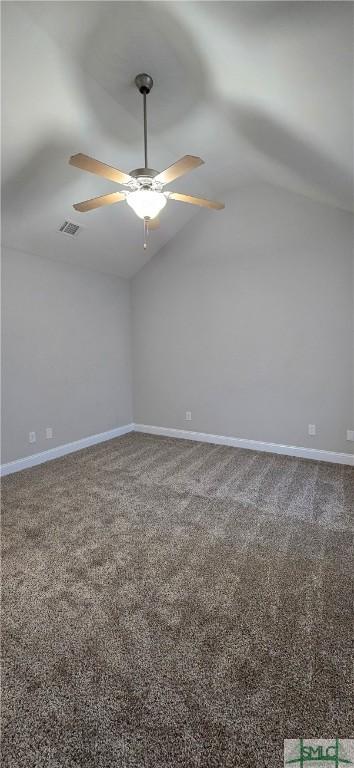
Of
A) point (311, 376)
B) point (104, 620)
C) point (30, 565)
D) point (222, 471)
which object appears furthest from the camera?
point (311, 376)

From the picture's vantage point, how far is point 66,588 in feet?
6.45

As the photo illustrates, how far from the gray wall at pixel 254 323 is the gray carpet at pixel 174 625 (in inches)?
49.1

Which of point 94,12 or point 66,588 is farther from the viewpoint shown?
point 66,588

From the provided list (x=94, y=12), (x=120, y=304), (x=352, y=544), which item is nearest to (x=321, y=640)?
(x=352, y=544)

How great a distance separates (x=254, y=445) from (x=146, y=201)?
317 centimetres

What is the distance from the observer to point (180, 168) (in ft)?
6.70

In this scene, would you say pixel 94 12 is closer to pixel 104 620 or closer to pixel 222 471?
pixel 104 620

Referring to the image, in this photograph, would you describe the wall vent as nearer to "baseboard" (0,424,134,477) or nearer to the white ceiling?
the white ceiling

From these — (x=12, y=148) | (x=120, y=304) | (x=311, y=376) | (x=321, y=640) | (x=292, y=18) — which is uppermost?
(x=12, y=148)

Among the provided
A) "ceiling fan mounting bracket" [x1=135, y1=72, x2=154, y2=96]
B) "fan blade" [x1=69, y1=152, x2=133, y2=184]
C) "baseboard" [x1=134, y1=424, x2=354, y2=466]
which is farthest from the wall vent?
"baseboard" [x1=134, y1=424, x2=354, y2=466]

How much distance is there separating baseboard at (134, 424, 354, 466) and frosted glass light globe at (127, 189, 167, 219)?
3.06 m

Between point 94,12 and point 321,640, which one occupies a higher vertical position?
point 94,12

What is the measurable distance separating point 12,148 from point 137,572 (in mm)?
3038

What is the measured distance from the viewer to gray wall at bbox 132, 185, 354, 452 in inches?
153
